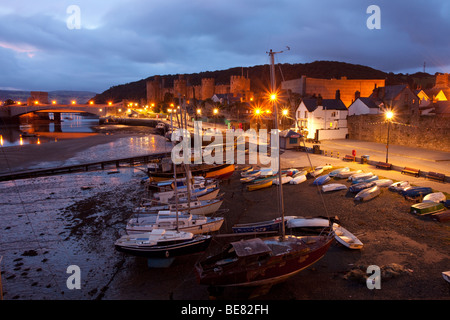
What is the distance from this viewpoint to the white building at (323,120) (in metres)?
48.4

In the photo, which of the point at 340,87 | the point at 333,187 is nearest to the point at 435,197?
the point at 333,187

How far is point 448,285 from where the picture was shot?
1175 centimetres

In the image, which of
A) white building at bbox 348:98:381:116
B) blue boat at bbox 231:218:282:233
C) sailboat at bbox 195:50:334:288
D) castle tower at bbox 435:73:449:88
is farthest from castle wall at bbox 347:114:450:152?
castle tower at bbox 435:73:449:88

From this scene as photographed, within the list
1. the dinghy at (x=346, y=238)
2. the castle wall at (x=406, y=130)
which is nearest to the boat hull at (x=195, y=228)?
the dinghy at (x=346, y=238)

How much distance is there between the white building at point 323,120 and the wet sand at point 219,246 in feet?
85.6

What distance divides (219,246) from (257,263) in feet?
15.9

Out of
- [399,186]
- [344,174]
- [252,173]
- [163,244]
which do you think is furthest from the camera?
[252,173]

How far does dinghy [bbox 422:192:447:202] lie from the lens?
63.8ft

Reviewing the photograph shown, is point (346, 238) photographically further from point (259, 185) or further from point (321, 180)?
point (259, 185)

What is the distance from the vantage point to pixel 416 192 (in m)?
20.8

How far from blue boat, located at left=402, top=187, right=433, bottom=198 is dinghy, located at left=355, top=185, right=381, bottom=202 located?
1787 mm

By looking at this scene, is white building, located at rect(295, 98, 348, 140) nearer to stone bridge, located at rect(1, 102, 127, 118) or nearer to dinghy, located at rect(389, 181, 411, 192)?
dinghy, located at rect(389, 181, 411, 192)

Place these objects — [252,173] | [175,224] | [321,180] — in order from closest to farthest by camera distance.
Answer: [175,224] < [321,180] < [252,173]
